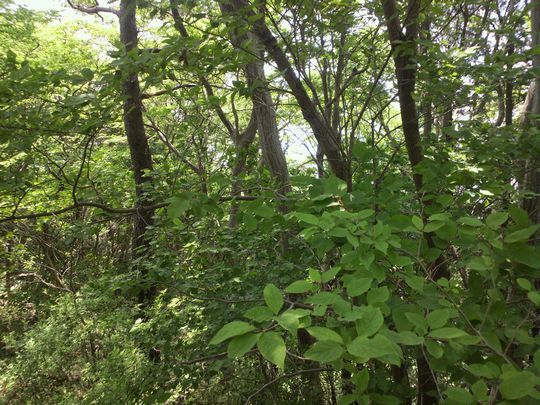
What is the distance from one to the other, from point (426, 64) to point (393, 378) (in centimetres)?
186

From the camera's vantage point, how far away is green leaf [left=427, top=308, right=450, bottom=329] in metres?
0.85

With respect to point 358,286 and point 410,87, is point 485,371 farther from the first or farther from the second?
point 410,87

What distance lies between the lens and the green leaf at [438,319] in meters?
0.85

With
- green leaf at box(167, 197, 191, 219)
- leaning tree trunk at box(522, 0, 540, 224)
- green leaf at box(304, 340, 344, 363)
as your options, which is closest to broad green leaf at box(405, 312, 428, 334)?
green leaf at box(304, 340, 344, 363)

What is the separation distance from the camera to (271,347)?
676 mm

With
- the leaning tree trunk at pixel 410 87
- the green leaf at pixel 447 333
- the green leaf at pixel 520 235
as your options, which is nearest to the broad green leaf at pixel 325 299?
the green leaf at pixel 447 333

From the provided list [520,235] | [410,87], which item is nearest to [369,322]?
[520,235]

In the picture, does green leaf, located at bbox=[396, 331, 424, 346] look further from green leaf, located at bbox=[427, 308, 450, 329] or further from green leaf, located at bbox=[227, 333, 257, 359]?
green leaf, located at bbox=[227, 333, 257, 359]

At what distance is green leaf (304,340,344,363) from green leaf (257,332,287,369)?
0.07 meters

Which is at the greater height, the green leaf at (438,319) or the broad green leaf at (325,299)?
the broad green leaf at (325,299)

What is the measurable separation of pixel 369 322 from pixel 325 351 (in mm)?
120

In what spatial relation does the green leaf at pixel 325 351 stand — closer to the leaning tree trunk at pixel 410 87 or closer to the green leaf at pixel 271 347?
the green leaf at pixel 271 347

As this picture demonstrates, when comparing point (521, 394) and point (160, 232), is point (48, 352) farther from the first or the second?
point (521, 394)

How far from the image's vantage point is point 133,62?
1662mm
